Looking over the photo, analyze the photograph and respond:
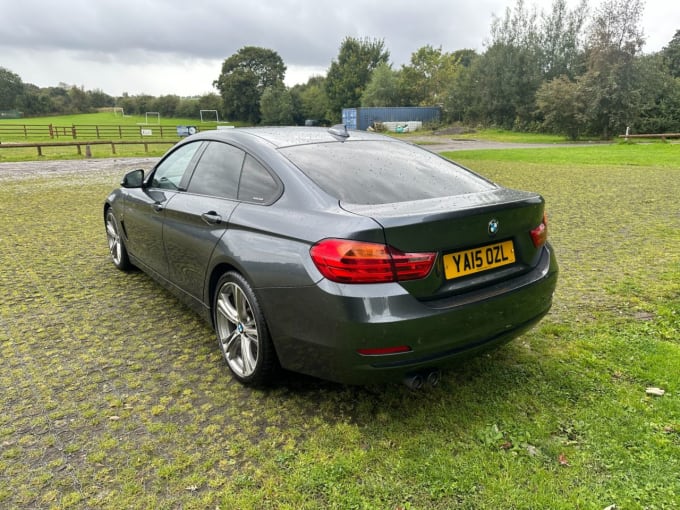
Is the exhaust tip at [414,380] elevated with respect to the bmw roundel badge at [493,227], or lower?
lower

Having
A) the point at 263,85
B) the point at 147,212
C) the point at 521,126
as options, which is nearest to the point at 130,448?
the point at 147,212

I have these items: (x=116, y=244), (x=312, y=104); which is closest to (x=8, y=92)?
(x=312, y=104)

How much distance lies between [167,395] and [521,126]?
4608 cm

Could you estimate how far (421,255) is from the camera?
2.25 m

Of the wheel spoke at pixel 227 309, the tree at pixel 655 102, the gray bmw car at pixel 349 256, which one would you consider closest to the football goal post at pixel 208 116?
the tree at pixel 655 102

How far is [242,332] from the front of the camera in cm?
287

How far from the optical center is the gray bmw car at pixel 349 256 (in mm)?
2211

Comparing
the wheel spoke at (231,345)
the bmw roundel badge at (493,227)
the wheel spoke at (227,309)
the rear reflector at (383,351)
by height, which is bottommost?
the wheel spoke at (231,345)

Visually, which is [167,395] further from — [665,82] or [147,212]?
[665,82]

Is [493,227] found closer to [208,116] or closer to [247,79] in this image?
[208,116]

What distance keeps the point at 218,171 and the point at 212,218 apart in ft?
1.47

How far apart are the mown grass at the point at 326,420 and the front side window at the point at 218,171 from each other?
112cm

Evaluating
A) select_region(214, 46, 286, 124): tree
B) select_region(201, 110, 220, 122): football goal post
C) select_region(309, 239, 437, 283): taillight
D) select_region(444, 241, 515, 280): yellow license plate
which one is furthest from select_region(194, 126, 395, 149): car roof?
select_region(214, 46, 286, 124): tree

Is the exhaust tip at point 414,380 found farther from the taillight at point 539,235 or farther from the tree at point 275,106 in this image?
the tree at point 275,106
